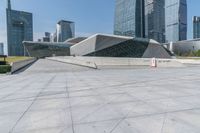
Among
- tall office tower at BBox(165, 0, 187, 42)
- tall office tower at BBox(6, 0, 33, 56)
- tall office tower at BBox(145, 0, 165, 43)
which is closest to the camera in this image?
tall office tower at BBox(6, 0, 33, 56)

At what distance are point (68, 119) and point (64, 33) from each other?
167021 millimetres

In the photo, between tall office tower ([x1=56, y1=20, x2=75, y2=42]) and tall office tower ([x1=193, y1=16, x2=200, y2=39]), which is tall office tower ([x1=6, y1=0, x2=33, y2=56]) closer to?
tall office tower ([x1=56, y1=20, x2=75, y2=42])

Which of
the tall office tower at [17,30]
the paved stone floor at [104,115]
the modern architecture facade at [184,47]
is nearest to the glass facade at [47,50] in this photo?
the tall office tower at [17,30]

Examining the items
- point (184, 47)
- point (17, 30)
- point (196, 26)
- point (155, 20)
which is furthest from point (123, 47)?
point (196, 26)

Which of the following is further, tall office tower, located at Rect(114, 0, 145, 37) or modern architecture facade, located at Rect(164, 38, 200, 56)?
modern architecture facade, located at Rect(164, 38, 200, 56)

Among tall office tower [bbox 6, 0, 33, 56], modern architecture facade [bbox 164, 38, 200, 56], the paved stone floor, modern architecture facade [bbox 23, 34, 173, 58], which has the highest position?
tall office tower [bbox 6, 0, 33, 56]

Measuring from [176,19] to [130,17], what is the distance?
46150 millimetres

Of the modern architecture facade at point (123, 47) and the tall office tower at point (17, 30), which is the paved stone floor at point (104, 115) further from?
the tall office tower at point (17, 30)

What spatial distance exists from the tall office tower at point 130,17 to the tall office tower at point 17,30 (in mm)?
48704

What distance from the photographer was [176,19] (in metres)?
140

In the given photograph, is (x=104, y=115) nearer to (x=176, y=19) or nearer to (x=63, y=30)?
(x=176, y=19)

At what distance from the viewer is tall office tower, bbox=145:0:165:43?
451 ft

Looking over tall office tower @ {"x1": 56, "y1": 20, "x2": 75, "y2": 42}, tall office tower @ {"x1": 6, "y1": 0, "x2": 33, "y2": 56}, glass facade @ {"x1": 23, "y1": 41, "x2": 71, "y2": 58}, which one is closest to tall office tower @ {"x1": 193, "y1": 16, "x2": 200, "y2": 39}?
tall office tower @ {"x1": 56, "y1": 20, "x2": 75, "y2": 42}

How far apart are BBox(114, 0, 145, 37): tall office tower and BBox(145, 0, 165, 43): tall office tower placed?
76.1ft
